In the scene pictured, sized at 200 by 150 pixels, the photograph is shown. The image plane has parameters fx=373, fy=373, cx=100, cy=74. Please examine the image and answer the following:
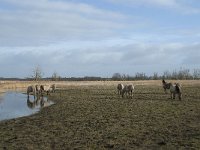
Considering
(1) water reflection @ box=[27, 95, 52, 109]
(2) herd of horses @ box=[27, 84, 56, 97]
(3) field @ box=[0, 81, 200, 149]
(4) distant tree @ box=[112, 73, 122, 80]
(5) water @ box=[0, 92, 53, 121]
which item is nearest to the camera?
(3) field @ box=[0, 81, 200, 149]

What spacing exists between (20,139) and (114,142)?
14.3ft

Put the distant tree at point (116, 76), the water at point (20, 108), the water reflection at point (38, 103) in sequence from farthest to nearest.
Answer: the distant tree at point (116, 76), the water reflection at point (38, 103), the water at point (20, 108)

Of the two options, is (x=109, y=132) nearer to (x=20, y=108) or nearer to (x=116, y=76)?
(x=20, y=108)

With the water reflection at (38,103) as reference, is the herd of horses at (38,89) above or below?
above

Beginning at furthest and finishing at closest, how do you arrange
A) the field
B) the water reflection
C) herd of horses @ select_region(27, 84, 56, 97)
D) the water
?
herd of horses @ select_region(27, 84, 56, 97)
the water reflection
the water
the field

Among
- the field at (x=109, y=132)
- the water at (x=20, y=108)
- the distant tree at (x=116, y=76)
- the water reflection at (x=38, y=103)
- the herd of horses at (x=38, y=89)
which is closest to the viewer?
the field at (x=109, y=132)

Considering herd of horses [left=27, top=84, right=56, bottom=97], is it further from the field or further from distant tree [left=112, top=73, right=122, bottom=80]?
distant tree [left=112, top=73, right=122, bottom=80]

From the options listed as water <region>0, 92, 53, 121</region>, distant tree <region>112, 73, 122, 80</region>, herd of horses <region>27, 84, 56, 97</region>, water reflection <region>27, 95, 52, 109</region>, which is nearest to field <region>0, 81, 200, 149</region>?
water <region>0, 92, 53, 121</region>

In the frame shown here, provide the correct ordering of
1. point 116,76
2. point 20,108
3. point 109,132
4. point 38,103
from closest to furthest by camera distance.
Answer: point 109,132, point 20,108, point 38,103, point 116,76

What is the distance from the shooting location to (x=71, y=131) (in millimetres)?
18484

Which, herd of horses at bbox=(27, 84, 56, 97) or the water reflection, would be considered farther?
herd of horses at bbox=(27, 84, 56, 97)

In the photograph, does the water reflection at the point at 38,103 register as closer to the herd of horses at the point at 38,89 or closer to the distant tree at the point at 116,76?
the herd of horses at the point at 38,89

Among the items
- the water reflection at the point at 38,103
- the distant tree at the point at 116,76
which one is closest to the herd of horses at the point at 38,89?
the water reflection at the point at 38,103

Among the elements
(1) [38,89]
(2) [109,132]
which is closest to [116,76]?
(1) [38,89]
